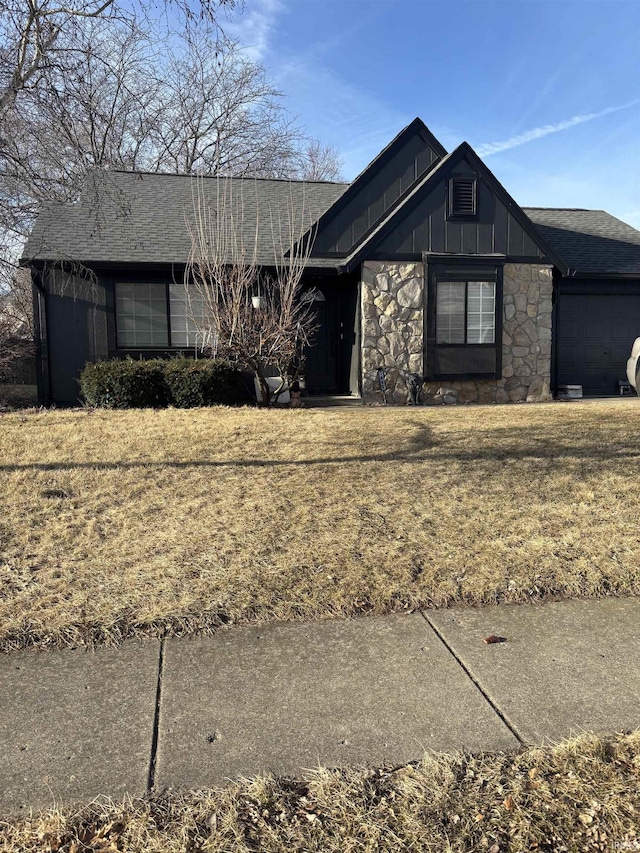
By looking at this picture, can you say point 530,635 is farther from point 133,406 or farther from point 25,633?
point 133,406

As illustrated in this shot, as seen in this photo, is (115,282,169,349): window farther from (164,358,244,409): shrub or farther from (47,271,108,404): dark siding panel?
(164,358,244,409): shrub

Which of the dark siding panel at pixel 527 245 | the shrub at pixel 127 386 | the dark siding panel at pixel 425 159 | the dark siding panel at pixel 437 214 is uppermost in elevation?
the dark siding panel at pixel 425 159

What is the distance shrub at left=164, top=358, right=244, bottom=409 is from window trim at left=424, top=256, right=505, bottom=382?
4.14 metres

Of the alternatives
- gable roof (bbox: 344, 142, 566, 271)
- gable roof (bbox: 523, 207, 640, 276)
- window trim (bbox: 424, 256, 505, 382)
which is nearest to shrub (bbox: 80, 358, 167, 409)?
gable roof (bbox: 344, 142, 566, 271)

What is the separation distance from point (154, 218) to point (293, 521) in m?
11.0

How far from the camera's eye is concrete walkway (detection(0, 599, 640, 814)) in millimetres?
2570

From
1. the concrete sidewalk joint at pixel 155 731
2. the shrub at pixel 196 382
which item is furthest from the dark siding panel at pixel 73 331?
the concrete sidewalk joint at pixel 155 731

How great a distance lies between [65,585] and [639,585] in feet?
12.5

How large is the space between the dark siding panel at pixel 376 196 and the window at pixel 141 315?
11.3 feet

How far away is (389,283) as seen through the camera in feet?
41.7

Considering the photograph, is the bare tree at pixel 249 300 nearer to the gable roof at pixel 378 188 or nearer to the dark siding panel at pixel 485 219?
the gable roof at pixel 378 188

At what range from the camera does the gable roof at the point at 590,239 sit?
47.4ft

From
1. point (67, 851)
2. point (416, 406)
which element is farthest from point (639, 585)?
point (416, 406)

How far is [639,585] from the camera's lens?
4.36 m
